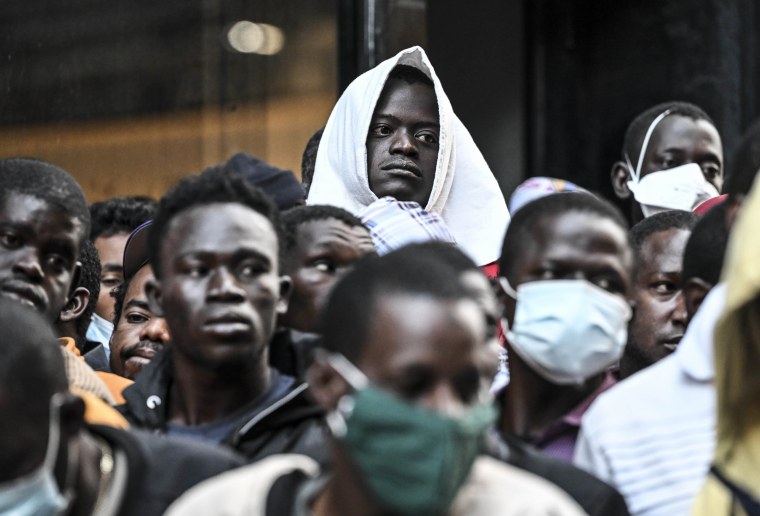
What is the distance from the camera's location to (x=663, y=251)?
565cm

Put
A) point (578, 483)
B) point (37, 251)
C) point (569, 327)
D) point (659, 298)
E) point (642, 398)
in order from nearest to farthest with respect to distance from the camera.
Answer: point (578, 483), point (642, 398), point (569, 327), point (37, 251), point (659, 298)

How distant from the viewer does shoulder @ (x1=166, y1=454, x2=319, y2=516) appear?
3594 mm

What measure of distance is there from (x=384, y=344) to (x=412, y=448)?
25cm

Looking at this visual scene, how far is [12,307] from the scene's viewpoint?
3.88 m

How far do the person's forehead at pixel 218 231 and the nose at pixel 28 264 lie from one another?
50 cm

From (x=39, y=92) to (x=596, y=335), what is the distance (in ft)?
13.5

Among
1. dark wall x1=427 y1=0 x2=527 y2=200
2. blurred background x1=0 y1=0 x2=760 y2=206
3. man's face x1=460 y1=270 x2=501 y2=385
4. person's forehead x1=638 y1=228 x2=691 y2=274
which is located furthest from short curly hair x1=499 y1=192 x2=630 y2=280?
dark wall x1=427 y1=0 x2=527 y2=200

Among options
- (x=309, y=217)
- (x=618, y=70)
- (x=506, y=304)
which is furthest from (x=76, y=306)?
(x=618, y=70)

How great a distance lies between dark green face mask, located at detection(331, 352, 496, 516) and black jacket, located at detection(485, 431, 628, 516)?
0.53 metres

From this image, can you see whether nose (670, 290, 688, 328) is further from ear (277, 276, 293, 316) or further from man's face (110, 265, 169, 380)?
man's face (110, 265, 169, 380)

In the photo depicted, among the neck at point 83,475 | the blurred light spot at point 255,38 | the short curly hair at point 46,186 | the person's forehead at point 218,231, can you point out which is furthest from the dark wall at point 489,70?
the neck at point 83,475

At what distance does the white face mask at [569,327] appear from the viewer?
4.42 meters

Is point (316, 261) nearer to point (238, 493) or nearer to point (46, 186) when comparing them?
point (46, 186)

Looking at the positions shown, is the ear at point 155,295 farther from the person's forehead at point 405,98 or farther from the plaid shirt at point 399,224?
the person's forehead at point 405,98
